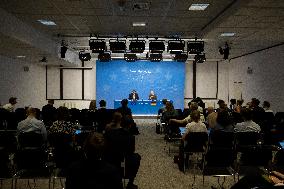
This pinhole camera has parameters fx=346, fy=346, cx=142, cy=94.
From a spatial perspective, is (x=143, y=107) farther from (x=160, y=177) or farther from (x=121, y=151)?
(x=121, y=151)

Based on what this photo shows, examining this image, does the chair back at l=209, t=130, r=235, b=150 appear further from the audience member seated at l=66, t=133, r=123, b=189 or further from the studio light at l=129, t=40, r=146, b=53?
the studio light at l=129, t=40, r=146, b=53

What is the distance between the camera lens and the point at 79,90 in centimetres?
2180

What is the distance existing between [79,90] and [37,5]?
14233mm

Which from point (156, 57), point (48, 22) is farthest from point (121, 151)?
point (156, 57)

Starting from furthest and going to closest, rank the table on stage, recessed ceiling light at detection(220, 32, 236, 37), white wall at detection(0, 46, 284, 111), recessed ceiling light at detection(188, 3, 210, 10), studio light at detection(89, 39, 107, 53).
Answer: the table on stage, white wall at detection(0, 46, 284, 111), studio light at detection(89, 39, 107, 53), recessed ceiling light at detection(220, 32, 236, 37), recessed ceiling light at detection(188, 3, 210, 10)

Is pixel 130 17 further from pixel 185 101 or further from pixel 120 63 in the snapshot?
pixel 185 101

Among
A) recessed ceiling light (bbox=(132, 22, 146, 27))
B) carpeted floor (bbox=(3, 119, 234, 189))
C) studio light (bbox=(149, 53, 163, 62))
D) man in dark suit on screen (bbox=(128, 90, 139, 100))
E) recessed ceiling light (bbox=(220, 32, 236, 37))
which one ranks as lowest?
carpeted floor (bbox=(3, 119, 234, 189))

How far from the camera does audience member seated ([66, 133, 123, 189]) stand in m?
2.76

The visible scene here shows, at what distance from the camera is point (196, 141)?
6.11m

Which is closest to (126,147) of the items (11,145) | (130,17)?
(11,145)

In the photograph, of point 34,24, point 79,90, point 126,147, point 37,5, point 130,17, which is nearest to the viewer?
point 126,147

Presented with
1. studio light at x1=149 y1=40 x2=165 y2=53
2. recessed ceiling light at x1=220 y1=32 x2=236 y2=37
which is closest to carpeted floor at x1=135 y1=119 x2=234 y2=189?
studio light at x1=149 y1=40 x2=165 y2=53

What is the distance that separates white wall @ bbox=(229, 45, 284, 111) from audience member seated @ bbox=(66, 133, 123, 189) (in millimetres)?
11141

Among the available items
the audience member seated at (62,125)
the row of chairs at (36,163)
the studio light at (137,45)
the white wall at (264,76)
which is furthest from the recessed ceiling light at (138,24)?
the row of chairs at (36,163)
